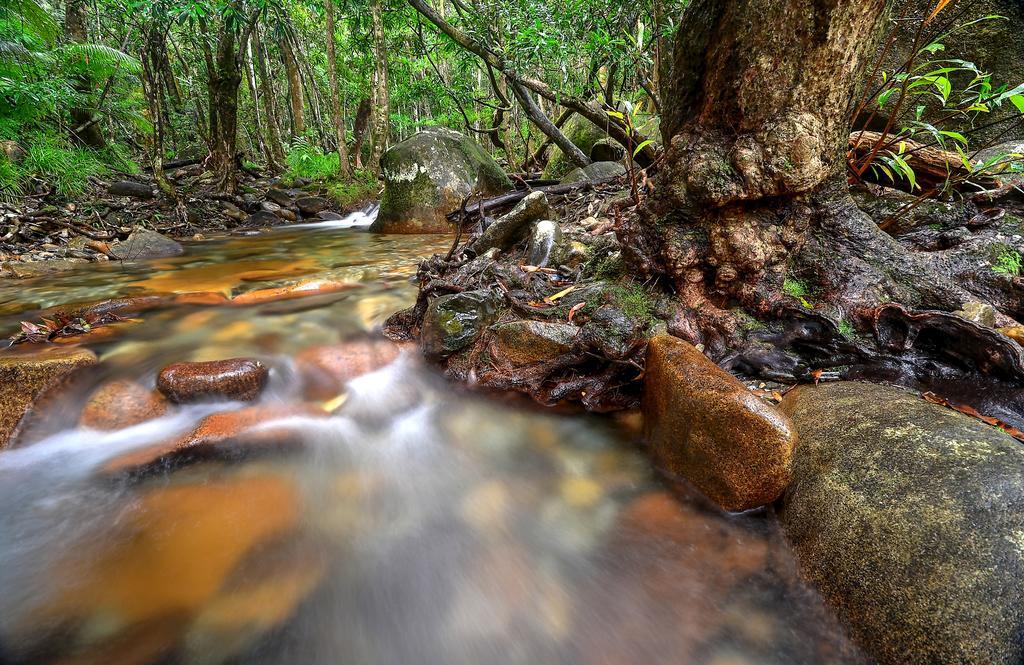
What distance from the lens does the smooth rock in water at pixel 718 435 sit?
5.67 feet

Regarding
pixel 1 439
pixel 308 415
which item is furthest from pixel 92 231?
pixel 308 415

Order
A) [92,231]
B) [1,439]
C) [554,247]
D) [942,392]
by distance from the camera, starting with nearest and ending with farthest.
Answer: [942,392], [1,439], [554,247], [92,231]

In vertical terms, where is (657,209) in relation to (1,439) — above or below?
above

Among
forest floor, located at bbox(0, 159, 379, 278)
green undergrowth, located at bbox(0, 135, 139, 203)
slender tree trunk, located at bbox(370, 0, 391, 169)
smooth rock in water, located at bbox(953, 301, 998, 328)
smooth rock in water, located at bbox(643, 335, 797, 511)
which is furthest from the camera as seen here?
slender tree trunk, located at bbox(370, 0, 391, 169)

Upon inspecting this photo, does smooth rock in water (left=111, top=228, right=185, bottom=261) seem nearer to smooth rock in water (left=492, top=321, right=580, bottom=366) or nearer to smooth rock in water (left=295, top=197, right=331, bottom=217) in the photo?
smooth rock in water (left=295, top=197, right=331, bottom=217)

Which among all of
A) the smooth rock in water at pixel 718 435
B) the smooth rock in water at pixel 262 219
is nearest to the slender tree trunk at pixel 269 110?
the smooth rock in water at pixel 262 219

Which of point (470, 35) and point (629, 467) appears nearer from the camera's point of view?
point (629, 467)

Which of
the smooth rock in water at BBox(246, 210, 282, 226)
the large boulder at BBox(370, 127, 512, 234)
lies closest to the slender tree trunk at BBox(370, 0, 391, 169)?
the large boulder at BBox(370, 127, 512, 234)

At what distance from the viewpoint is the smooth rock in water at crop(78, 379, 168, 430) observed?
255cm

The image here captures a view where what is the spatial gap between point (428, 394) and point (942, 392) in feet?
8.97

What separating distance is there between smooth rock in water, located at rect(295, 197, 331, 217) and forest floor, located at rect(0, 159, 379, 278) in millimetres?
24

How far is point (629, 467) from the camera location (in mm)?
2201

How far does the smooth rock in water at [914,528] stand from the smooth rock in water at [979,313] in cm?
93

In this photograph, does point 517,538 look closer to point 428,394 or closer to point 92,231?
point 428,394
